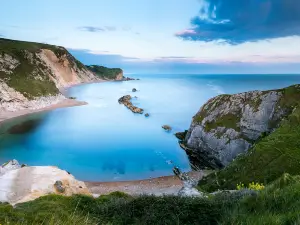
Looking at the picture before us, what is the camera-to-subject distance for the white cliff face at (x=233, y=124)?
122 feet

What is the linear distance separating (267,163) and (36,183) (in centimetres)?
1943

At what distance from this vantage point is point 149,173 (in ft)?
133

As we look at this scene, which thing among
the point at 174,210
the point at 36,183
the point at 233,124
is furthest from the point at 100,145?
the point at 174,210

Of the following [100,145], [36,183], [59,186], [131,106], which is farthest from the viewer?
[131,106]

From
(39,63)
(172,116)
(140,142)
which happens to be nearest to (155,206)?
(140,142)

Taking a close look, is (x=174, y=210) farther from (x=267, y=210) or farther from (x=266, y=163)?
(x=266, y=163)

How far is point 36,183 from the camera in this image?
23047 mm

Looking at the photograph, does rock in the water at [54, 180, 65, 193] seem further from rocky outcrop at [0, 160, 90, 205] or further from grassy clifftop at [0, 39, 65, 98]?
grassy clifftop at [0, 39, 65, 98]

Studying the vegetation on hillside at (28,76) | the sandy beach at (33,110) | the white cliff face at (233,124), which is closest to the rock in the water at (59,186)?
the white cliff face at (233,124)

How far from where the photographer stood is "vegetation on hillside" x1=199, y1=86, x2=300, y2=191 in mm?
21406

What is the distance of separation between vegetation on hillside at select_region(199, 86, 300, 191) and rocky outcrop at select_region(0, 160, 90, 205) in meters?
11.6

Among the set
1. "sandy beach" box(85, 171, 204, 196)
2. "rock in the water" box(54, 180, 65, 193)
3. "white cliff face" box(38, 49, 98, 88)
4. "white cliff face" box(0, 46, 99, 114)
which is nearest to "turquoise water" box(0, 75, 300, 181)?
"sandy beach" box(85, 171, 204, 196)

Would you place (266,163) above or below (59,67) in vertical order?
below

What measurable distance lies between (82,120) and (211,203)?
7434cm
